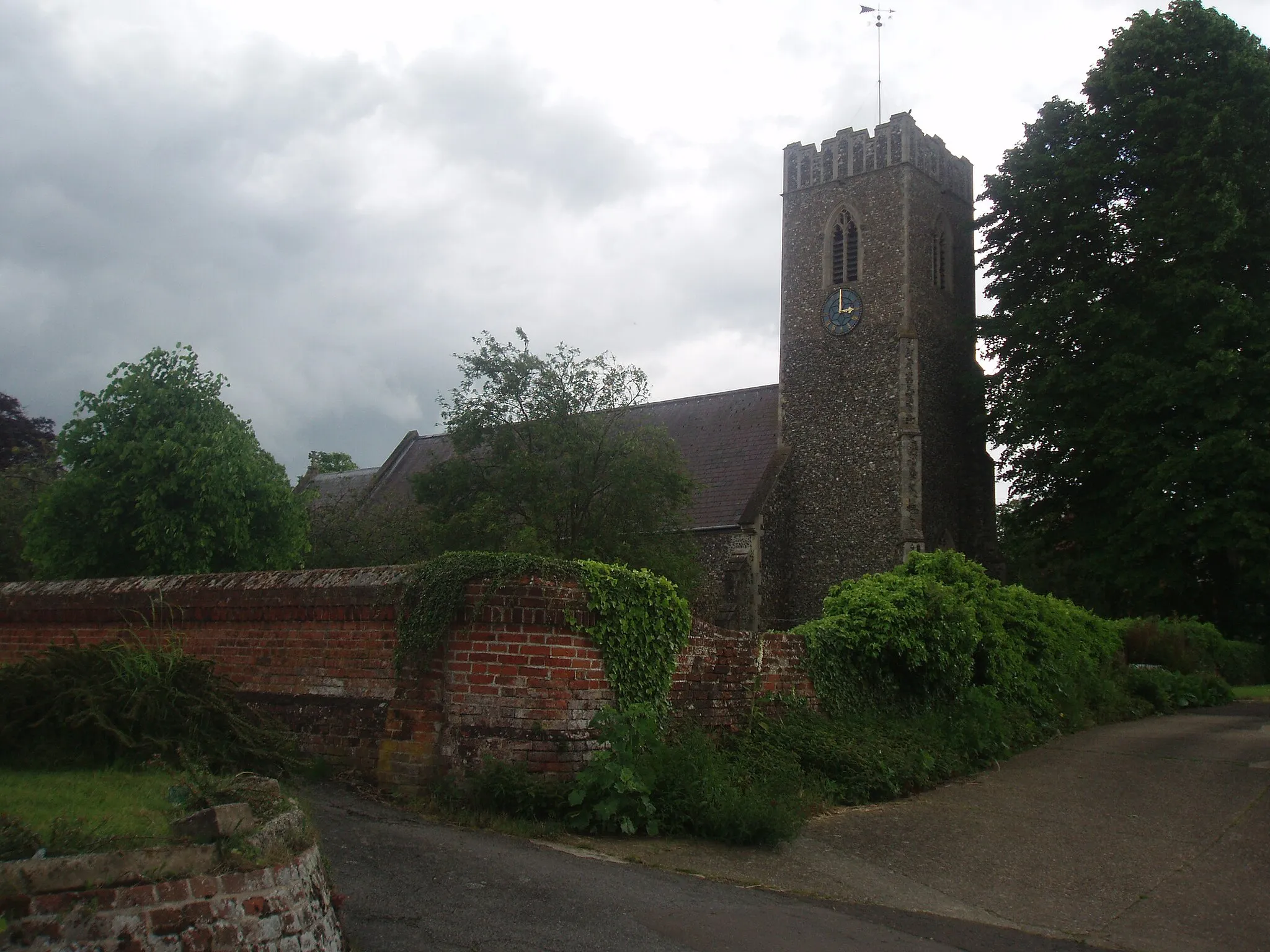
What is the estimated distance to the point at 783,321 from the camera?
3177 cm

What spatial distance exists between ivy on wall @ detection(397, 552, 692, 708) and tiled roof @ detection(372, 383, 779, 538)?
1801cm

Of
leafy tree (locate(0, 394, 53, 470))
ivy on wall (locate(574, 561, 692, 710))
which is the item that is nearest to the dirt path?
ivy on wall (locate(574, 561, 692, 710))

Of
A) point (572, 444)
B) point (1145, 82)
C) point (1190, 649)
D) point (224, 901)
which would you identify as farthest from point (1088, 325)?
point (224, 901)

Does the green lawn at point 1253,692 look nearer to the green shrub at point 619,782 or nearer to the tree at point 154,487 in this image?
the green shrub at point 619,782

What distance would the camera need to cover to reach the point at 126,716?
6.50 meters

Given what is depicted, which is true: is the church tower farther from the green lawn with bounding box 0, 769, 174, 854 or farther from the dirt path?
the green lawn with bounding box 0, 769, 174, 854

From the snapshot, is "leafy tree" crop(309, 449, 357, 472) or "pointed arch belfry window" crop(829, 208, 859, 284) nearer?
"pointed arch belfry window" crop(829, 208, 859, 284)

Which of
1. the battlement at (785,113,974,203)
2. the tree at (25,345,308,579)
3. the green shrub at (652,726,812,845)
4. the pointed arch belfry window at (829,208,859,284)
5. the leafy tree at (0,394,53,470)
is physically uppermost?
the battlement at (785,113,974,203)

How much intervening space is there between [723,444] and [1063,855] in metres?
24.9

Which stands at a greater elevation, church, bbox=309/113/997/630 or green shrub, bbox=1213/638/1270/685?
church, bbox=309/113/997/630

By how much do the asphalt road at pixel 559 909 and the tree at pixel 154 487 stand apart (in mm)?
9518

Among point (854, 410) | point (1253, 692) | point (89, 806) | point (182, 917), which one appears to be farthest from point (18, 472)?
point (1253, 692)

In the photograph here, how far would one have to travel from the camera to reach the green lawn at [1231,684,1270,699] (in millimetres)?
20359

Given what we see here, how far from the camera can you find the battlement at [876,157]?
3103 centimetres
